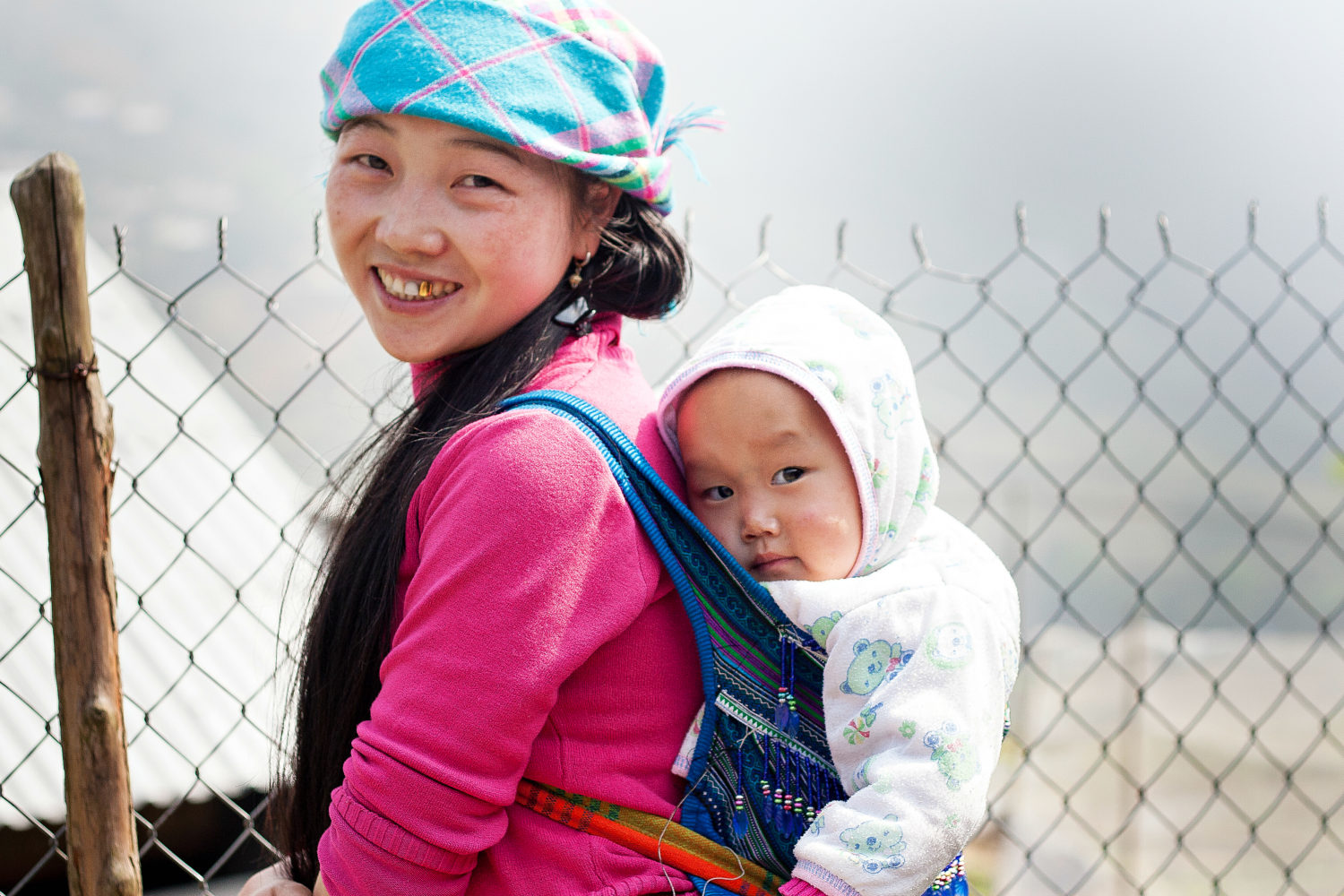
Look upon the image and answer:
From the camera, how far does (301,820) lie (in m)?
1.30

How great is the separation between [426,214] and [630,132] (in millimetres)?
280

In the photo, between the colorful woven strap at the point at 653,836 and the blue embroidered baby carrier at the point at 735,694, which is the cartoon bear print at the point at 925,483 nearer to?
the blue embroidered baby carrier at the point at 735,694

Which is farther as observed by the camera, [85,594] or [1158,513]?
[1158,513]

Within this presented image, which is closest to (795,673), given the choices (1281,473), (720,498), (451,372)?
(720,498)

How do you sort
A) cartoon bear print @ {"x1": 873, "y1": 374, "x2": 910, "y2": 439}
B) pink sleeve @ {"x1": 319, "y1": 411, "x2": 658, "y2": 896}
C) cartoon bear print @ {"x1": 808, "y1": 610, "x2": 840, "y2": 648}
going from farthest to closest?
1. cartoon bear print @ {"x1": 873, "y1": 374, "x2": 910, "y2": 439}
2. cartoon bear print @ {"x1": 808, "y1": 610, "x2": 840, "y2": 648}
3. pink sleeve @ {"x1": 319, "y1": 411, "x2": 658, "y2": 896}

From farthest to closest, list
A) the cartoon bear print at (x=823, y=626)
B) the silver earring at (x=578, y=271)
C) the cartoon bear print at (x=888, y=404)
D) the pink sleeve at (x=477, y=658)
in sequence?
the silver earring at (x=578, y=271) → the cartoon bear print at (x=888, y=404) → the cartoon bear print at (x=823, y=626) → the pink sleeve at (x=477, y=658)

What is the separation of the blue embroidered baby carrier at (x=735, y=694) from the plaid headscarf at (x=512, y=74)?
1.09 ft

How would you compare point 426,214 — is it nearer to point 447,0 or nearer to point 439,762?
point 447,0

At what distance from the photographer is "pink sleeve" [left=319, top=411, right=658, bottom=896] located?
977mm

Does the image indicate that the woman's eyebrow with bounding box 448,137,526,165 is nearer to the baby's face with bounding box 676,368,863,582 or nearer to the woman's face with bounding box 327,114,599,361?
the woman's face with bounding box 327,114,599,361

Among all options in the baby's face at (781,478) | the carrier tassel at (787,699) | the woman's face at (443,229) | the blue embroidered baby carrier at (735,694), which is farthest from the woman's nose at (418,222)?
the carrier tassel at (787,699)

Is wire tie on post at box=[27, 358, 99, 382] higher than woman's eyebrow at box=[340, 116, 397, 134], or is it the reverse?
woman's eyebrow at box=[340, 116, 397, 134]

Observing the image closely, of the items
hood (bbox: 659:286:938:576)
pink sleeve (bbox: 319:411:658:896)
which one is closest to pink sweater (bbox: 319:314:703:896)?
pink sleeve (bbox: 319:411:658:896)

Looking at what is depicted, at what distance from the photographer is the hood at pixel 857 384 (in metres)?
1.18
